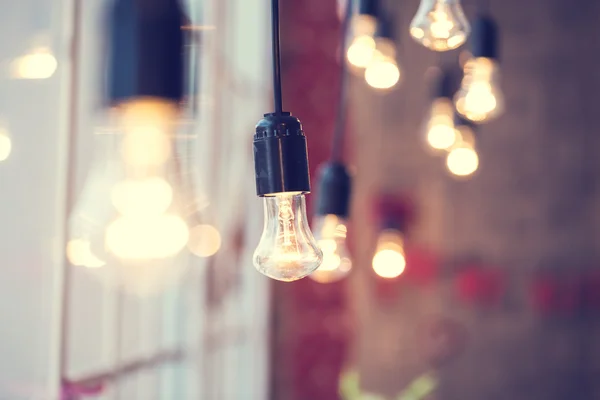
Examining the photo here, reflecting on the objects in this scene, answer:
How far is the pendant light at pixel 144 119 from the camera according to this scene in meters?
0.42

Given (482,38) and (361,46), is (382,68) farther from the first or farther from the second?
(482,38)

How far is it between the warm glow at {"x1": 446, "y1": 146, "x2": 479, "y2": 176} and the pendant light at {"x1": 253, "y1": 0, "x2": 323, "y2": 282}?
1200 mm

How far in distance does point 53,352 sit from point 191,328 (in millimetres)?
925

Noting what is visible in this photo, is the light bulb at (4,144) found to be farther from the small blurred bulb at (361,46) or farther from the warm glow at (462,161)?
the warm glow at (462,161)

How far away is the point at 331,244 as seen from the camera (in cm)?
125

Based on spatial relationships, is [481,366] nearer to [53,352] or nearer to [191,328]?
[191,328]

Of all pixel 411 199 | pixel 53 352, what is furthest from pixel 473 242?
pixel 53 352

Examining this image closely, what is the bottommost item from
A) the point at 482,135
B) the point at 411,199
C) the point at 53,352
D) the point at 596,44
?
the point at 53,352

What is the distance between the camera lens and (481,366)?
352cm

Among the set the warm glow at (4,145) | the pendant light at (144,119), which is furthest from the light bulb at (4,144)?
the pendant light at (144,119)

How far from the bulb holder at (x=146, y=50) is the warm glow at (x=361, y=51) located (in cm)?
114

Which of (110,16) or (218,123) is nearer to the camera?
(110,16)

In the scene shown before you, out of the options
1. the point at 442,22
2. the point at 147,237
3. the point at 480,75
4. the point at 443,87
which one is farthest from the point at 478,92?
the point at 147,237

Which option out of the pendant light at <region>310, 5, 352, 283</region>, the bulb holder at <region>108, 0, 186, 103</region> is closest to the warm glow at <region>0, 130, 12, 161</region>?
the pendant light at <region>310, 5, 352, 283</region>
